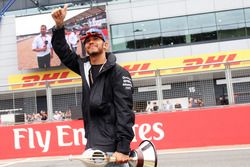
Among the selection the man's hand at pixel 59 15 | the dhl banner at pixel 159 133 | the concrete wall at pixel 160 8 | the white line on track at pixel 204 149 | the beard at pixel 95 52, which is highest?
the concrete wall at pixel 160 8

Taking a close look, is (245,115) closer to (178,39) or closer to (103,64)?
(103,64)

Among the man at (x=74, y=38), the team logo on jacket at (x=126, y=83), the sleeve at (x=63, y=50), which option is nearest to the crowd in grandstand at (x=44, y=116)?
the sleeve at (x=63, y=50)

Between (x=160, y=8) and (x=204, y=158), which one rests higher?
(x=160, y=8)

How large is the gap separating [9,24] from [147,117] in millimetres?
26204

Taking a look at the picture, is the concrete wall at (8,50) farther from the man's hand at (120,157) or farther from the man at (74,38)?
the man's hand at (120,157)

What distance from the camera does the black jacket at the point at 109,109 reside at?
313cm

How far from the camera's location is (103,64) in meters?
3.36

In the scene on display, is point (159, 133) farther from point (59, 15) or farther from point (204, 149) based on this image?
point (59, 15)

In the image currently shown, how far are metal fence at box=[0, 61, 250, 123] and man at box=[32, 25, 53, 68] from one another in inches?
799

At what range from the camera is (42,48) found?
33.9 m

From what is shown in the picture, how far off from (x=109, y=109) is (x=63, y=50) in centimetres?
68

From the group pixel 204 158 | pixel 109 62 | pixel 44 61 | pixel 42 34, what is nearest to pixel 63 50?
pixel 109 62

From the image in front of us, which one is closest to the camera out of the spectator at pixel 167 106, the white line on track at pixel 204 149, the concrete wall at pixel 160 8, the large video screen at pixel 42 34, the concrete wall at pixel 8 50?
the white line on track at pixel 204 149

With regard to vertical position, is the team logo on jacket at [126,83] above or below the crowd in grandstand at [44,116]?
above
